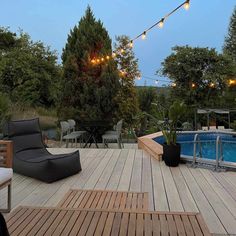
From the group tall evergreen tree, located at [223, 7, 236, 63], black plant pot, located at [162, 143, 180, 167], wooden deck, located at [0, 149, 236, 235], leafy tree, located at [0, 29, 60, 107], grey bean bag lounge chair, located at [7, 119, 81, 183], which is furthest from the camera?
tall evergreen tree, located at [223, 7, 236, 63]

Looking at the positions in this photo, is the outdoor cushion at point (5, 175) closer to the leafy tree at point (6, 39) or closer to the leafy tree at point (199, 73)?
the leafy tree at point (199, 73)

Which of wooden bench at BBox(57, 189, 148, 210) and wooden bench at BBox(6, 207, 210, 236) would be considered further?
wooden bench at BBox(57, 189, 148, 210)

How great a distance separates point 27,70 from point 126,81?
244 inches

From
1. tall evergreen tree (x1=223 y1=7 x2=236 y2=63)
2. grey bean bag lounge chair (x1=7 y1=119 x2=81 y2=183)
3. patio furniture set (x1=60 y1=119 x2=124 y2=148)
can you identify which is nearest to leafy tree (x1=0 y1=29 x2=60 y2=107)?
patio furniture set (x1=60 y1=119 x2=124 y2=148)

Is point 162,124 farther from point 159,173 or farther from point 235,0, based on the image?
point 235,0

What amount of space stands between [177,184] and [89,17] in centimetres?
743

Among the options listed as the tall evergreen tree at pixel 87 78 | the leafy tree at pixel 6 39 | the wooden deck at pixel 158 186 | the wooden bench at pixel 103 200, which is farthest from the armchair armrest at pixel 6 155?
the leafy tree at pixel 6 39

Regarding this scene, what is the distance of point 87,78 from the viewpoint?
952cm

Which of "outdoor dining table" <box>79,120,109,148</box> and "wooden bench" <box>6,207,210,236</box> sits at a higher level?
"outdoor dining table" <box>79,120,109,148</box>

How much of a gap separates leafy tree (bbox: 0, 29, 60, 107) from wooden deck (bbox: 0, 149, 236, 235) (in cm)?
970

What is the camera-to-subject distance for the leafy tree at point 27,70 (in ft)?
48.1

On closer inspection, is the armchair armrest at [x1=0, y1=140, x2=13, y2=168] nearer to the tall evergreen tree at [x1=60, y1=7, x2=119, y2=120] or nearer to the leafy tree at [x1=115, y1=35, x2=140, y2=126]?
the tall evergreen tree at [x1=60, y1=7, x2=119, y2=120]

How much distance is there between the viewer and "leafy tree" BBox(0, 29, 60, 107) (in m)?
14.7

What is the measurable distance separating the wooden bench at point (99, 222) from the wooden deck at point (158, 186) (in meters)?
0.28
